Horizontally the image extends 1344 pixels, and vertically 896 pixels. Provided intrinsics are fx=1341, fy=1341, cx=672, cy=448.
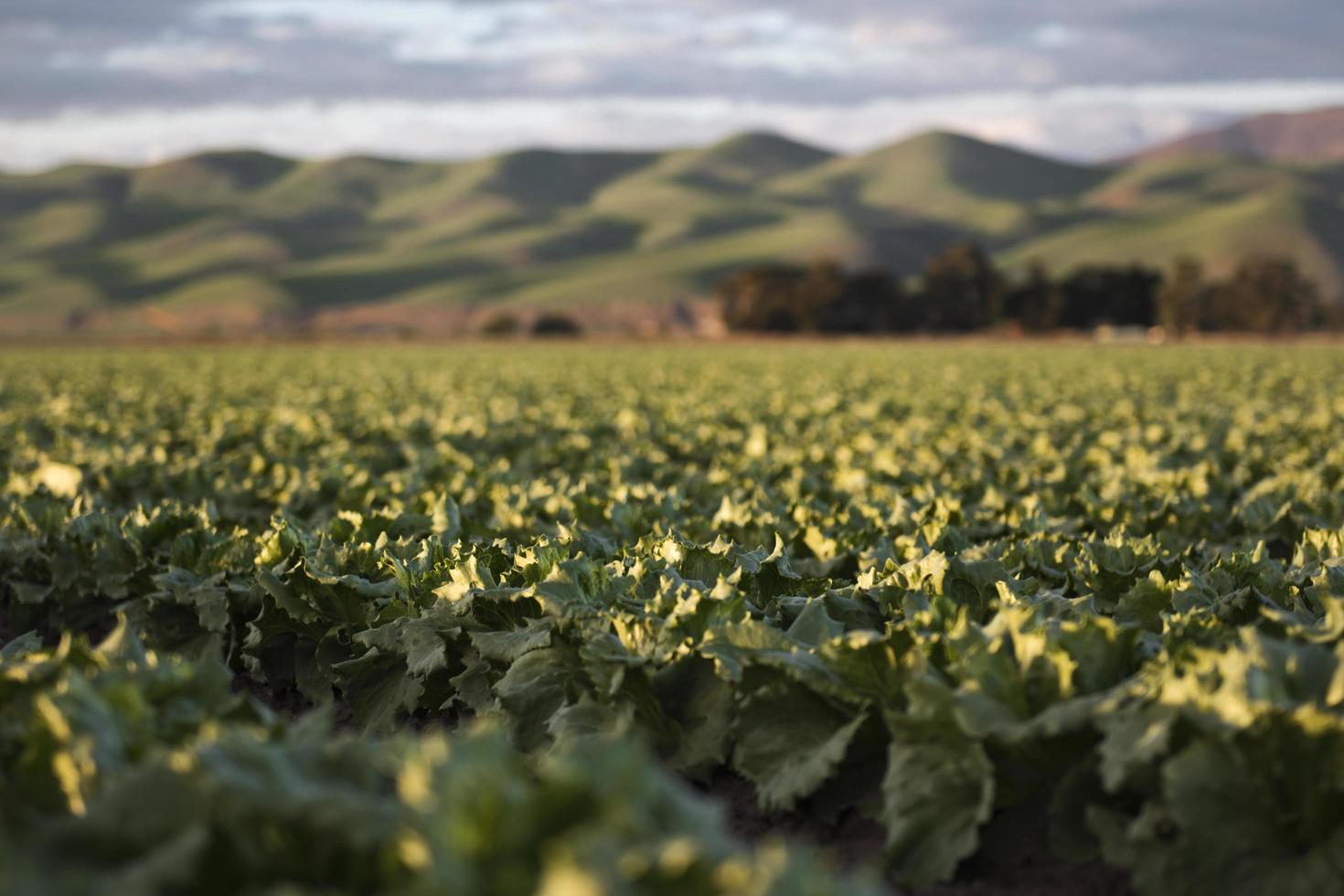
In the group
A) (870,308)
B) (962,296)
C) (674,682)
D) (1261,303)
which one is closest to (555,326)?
(870,308)

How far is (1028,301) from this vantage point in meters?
104

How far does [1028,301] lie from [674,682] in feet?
339

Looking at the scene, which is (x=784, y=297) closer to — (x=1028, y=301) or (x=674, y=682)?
(x=1028, y=301)

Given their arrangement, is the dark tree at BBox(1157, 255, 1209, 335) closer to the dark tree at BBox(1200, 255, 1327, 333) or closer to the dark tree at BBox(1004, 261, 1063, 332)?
the dark tree at BBox(1200, 255, 1327, 333)

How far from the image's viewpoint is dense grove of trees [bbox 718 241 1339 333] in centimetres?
10231

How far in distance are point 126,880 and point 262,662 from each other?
4.69 metres

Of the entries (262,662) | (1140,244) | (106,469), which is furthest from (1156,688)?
(1140,244)

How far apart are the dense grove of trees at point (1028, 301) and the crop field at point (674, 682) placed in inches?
3648

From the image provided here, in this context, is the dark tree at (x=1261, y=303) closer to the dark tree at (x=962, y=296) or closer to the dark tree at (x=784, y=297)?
the dark tree at (x=962, y=296)

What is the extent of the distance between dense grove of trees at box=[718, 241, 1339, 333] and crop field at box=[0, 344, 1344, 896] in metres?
92.7

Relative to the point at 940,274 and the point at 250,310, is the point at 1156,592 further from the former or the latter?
the point at 250,310

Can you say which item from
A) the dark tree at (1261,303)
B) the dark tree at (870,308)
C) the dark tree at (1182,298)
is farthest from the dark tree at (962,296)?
the dark tree at (1261,303)

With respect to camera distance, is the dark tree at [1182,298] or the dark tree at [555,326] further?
the dark tree at [555,326]

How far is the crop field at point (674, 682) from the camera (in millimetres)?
2648
